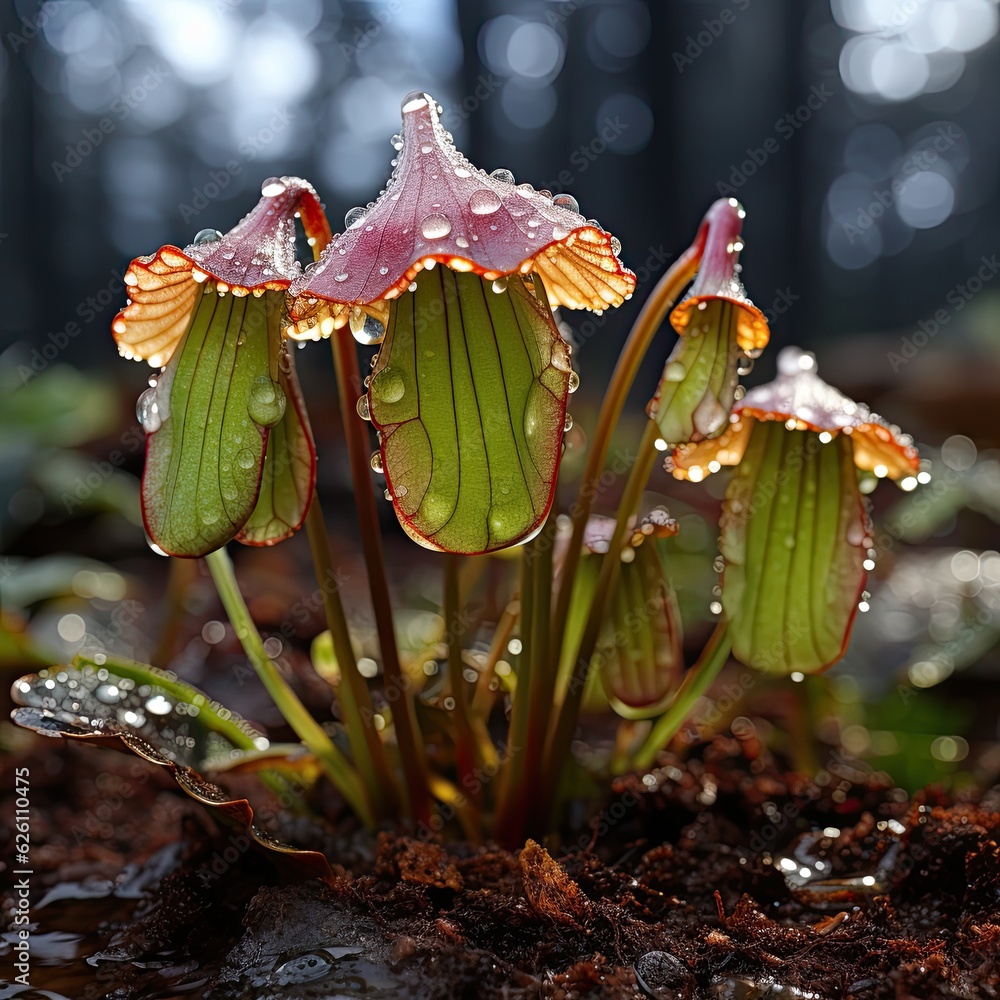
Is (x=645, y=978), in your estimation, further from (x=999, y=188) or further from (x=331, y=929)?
(x=999, y=188)

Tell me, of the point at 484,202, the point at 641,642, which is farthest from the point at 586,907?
the point at 484,202

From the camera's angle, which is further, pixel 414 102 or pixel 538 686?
pixel 538 686

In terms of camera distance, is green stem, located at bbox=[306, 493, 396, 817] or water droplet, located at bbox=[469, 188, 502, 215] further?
green stem, located at bbox=[306, 493, 396, 817]
